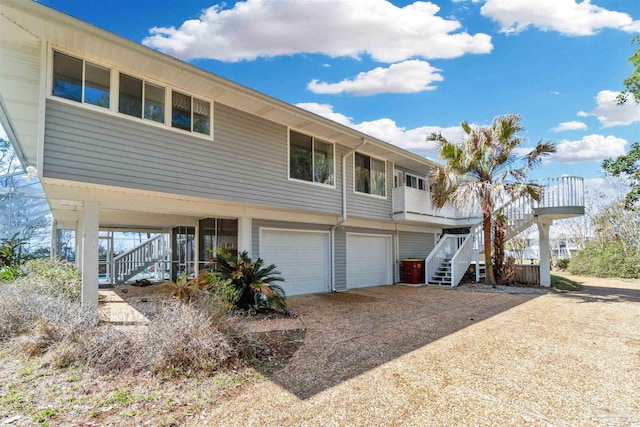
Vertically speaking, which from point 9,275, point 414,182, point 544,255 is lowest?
point 9,275

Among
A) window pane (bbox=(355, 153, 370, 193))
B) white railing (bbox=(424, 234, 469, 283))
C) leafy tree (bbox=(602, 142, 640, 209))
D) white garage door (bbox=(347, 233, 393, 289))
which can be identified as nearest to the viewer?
leafy tree (bbox=(602, 142, 640, 209))

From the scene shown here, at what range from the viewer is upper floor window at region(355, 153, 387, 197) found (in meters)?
12.3

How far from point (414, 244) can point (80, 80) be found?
13.5 meters

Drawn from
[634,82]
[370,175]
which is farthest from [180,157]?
[634,82]

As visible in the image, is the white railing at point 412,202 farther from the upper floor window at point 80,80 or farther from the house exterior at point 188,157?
the upper floor window at point 80,80

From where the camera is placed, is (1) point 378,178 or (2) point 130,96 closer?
(2) point 130,96

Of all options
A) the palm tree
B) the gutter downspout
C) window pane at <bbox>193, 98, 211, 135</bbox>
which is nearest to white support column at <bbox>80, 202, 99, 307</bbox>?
window pane at <bbox>193, 98, 211, 135</bbox>

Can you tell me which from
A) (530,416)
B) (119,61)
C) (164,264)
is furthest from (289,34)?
(530,416)

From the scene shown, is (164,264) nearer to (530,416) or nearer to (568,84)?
(530,416)

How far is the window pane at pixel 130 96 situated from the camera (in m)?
6.89

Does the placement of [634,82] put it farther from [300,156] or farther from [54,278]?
[54,278]

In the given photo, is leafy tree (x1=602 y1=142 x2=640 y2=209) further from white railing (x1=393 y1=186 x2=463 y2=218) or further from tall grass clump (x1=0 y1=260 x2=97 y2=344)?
tall grass clump (x1=0 y1=260 x2=97 y2=344)

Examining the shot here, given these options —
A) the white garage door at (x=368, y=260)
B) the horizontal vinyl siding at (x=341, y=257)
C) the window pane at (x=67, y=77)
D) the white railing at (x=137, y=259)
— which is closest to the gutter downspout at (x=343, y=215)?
the horizontal vinyl siding at (x=341, y=257)

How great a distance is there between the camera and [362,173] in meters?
12.5
